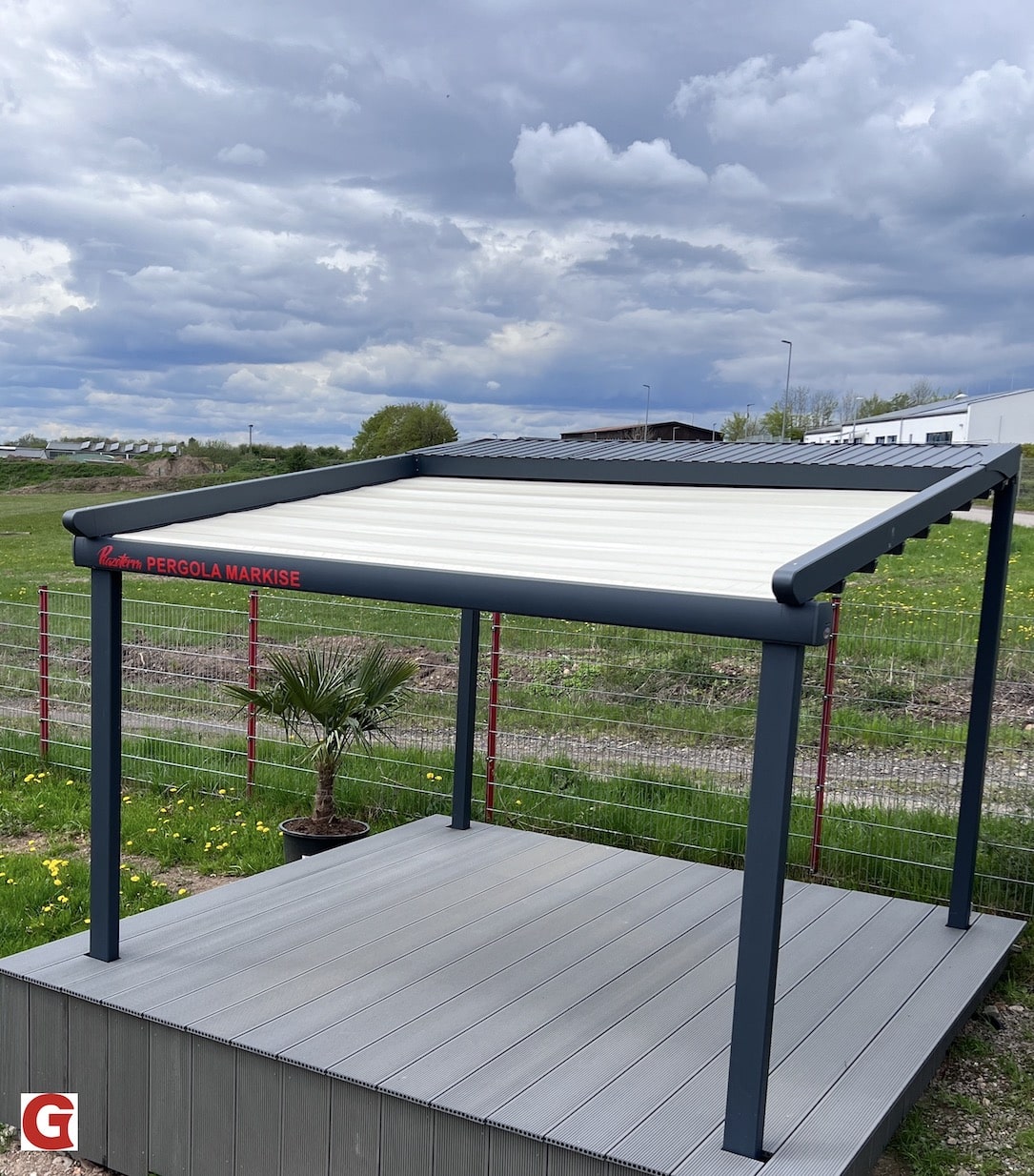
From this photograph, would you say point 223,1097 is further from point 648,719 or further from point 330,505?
point 648,719

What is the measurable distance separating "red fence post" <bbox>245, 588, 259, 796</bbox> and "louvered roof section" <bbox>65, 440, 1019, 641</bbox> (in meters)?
2.03

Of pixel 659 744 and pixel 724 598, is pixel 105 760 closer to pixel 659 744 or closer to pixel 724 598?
pixel 724 598

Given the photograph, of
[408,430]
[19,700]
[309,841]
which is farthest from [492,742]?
[408,430]

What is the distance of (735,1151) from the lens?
314 centimetres

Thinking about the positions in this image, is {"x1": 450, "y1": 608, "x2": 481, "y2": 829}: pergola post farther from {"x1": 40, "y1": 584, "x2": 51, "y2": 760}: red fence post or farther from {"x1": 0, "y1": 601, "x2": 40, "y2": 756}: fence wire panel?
{"x1": 40, "y1": 584, "x2": 51, "y2": 760}: red fence post

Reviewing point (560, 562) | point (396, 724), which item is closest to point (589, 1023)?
point (560, 562)

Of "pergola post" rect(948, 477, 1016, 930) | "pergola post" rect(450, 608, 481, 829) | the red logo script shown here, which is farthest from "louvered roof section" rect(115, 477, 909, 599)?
the red logo script

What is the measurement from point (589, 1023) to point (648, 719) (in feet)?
15.8

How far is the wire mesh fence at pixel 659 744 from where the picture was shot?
6.36m

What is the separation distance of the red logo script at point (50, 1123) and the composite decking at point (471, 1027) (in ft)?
0.19

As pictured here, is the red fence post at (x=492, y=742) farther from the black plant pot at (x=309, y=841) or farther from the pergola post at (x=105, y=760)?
the pergola post at (x=105, y=760)

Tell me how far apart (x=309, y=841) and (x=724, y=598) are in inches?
154

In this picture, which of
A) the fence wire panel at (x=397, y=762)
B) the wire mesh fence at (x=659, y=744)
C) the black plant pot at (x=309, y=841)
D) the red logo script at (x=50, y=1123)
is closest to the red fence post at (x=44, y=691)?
the wire mesh fence at (x=659, y=744)

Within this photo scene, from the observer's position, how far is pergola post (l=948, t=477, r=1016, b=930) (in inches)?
195
